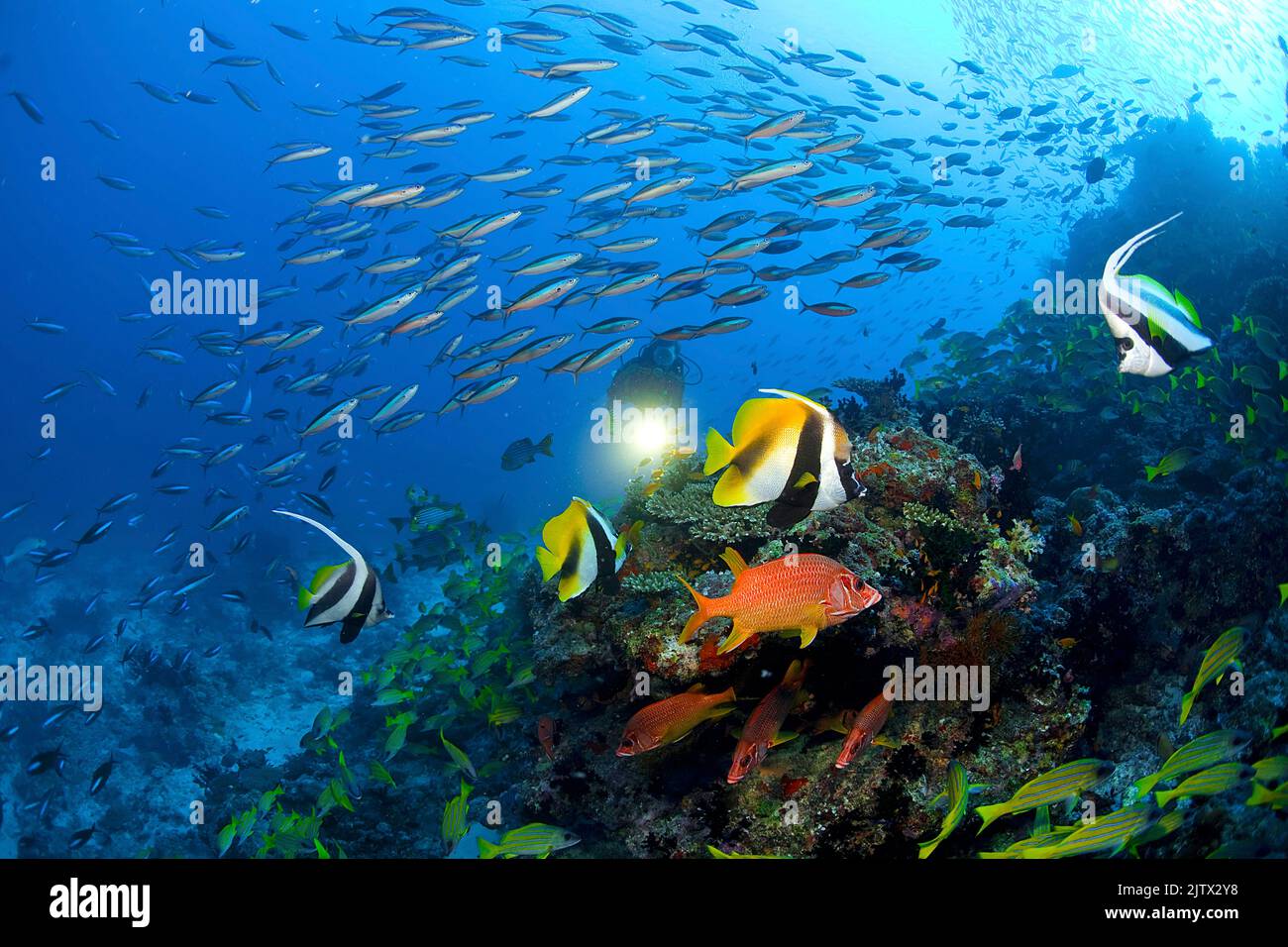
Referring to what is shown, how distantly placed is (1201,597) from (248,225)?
4818 inches

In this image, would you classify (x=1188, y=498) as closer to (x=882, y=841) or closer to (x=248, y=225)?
(x=882, y=841)

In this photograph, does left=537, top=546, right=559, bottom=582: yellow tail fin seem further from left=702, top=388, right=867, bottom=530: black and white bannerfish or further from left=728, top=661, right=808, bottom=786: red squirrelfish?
left=728, top=661, right=808, bottom=786: red squirrelfish

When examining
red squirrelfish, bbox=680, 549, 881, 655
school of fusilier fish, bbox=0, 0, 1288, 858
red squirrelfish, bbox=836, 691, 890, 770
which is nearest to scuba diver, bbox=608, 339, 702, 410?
school of fusilier fish, bbox=0, 0, 1288, 858

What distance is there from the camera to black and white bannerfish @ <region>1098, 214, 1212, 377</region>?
277 centimetres

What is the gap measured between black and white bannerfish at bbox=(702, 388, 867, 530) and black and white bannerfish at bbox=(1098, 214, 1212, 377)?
150cm

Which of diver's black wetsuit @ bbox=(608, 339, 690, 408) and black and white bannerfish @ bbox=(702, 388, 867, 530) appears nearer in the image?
black and white bannerfish @ bbox=(702, 388, 867, 530)

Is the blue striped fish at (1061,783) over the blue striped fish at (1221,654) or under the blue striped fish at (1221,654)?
under

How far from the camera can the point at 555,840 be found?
3537 mm

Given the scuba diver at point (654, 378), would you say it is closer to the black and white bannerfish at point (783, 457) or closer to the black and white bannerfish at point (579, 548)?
the black and white bannerfish at point (579, 548)

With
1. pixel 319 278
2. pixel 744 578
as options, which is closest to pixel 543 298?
pixel 744 578

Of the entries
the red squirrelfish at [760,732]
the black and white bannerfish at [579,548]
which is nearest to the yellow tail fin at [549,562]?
the black and white bannerfish at [579,548]

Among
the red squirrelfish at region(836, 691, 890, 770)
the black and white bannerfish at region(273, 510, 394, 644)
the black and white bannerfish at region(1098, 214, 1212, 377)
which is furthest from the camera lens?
the red squirrelfish at region(836, 691, 890, 770)

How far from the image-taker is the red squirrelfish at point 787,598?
2.88 metres

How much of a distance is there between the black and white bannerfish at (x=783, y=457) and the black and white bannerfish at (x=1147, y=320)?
1.50m
